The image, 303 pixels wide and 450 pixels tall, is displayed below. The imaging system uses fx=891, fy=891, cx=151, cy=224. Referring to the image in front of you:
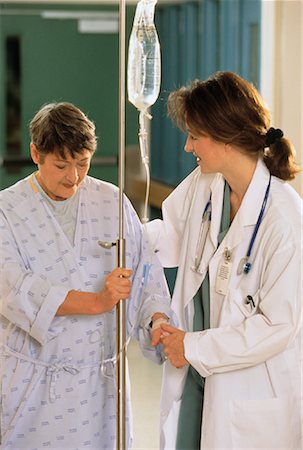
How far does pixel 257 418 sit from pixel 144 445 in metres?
0.36

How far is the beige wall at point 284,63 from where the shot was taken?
4.16m

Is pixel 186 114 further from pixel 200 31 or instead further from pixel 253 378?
pixel 200 31

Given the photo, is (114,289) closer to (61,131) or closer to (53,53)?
(61,131)

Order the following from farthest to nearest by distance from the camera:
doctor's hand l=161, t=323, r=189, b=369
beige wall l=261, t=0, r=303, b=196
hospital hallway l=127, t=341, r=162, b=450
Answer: beige wall l=261, t=0, r=303, b=196 < hospital hallway l=127, t=341, r=162, b=450 < doctor's hand l=161, t=323, r=189, b=369

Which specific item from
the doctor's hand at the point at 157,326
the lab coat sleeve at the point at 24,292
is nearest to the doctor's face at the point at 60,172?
the lab coat sleeve at the point at 24,292

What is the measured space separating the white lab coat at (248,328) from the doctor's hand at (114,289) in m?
0.18

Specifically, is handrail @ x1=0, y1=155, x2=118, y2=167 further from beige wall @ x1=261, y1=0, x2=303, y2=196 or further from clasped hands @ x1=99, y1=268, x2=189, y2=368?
beige wall @ x1=261, y1=0, x2=303, y2=196

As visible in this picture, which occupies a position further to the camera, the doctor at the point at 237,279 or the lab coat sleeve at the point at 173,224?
the lab coat sleeve at the point at 173,224

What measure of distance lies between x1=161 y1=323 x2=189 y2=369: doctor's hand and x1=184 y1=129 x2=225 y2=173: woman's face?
15.0 inches

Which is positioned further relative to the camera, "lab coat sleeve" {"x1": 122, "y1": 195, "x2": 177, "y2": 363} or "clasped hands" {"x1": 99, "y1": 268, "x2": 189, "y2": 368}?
"lab coat sleeve" {"x1": 122, "y1": 195, "x2": 177, "y2": 363}

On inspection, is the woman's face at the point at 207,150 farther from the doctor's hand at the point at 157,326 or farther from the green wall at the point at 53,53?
the green wall at the point at 53,53

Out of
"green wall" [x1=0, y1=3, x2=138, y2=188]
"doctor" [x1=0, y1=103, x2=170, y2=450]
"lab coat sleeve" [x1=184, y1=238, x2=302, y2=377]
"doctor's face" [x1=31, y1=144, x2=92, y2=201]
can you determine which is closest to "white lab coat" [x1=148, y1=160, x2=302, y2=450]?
"lab coat sleeve" [x1=184, y1=238, x2=302, y2=377]

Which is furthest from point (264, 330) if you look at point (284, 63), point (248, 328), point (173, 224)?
point (284, 63)

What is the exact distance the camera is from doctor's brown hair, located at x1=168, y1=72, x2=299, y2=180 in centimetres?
199
